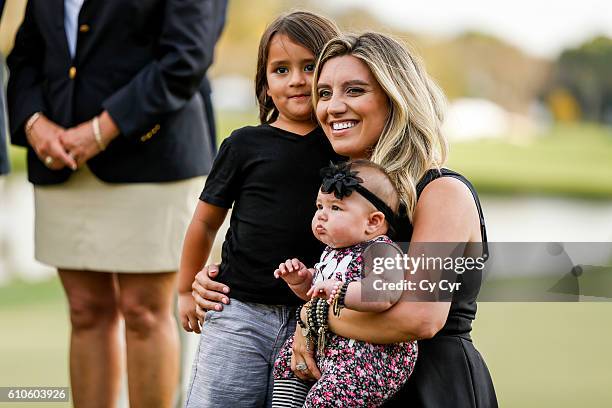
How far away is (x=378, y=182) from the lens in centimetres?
242

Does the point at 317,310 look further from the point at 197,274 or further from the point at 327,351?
the point at 197,274

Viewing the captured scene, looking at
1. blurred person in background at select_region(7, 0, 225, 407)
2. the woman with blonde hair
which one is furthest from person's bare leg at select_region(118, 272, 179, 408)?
the woman with blonde hair

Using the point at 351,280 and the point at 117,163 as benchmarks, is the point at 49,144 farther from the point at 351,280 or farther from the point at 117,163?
the point at 351,280

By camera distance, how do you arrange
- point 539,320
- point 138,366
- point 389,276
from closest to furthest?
point 389,276
point 138,366
point 539,320

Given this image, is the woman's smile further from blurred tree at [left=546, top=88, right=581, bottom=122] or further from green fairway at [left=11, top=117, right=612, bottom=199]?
green fairway at [left=11, top=117, right=612, bottom=199]

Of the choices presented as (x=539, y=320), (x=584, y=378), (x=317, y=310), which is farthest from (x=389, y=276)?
(x=539, y=320)

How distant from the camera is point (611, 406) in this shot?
15.3 ft

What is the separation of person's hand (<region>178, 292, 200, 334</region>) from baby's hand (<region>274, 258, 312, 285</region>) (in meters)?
0.47

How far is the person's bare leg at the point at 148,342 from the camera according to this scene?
3.51m

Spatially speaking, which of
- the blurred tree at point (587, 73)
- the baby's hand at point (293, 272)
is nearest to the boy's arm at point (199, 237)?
the baby's hand at point (293, 272)

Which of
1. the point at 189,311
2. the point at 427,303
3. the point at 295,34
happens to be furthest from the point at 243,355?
the point at 295,34

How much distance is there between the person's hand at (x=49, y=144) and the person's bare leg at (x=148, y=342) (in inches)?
16.3

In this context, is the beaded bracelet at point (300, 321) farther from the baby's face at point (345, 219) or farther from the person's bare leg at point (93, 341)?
the person's bare leg at point (93, 341)

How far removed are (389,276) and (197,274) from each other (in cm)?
66
